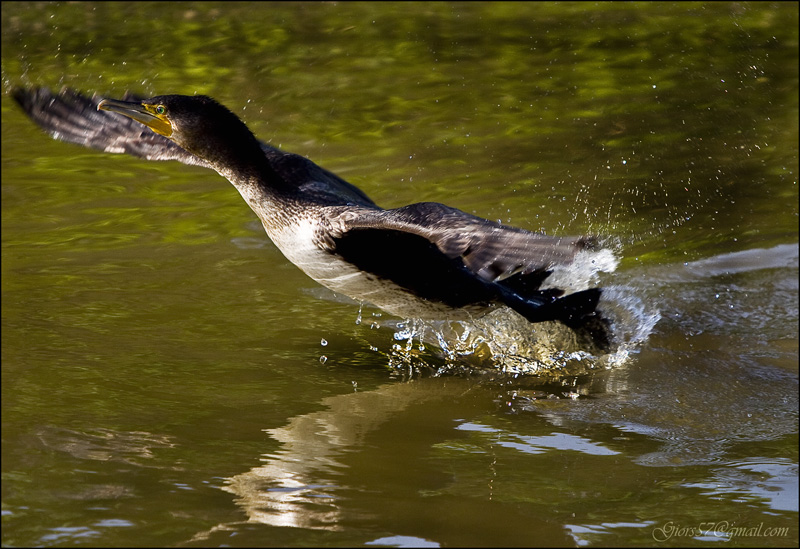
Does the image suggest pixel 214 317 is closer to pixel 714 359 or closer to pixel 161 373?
pixel 161 373

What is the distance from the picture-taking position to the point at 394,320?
19.6 feet

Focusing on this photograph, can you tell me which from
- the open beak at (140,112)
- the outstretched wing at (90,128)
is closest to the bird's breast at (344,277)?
the open beak at (140,112)

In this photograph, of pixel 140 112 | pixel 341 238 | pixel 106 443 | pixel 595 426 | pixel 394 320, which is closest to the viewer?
pixel 106 443

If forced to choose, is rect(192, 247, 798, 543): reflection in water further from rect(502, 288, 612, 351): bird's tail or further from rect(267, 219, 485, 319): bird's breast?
rect(267, 219, 485, 319): bird's breast

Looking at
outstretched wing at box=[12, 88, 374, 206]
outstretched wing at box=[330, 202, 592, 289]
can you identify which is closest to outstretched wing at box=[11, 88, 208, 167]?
outstretched wing at box=[12, 88, 374, 206]

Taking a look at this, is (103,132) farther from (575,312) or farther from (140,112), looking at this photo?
(575,312)

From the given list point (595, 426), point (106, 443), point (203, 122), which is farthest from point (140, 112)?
point (595, 426)

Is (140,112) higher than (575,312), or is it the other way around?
(140,112)

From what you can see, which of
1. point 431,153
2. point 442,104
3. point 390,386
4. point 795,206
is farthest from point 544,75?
point 390,386

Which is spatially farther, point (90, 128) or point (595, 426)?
point (90, 128)

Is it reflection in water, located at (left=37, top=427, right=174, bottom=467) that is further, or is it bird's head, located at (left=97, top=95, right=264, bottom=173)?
bird's head, located at (left=97, top=95, right=264, bottom=173)

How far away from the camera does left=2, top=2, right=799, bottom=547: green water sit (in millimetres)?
3734

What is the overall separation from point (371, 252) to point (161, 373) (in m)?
1.18

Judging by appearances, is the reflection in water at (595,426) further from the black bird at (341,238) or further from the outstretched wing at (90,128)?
the outstretched wing at (90,128)
